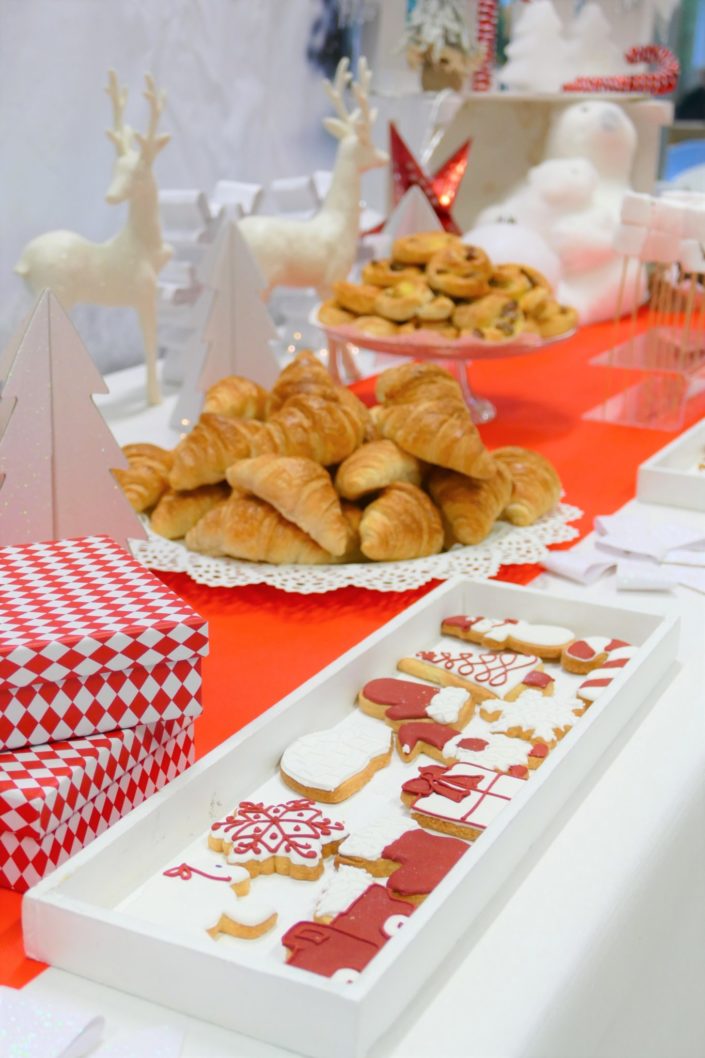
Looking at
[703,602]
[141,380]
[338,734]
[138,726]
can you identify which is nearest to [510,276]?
[141,380]

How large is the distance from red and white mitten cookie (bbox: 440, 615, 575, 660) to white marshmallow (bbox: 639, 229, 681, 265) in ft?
2.75

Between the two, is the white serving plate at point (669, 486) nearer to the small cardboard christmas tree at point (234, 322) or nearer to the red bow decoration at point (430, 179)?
the small cardboard christmas tree at point (234, 322)

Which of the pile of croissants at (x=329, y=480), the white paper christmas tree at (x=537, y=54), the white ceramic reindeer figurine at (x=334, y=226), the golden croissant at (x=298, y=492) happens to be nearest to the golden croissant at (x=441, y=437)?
the pile of croissants at (x=329, y=480)

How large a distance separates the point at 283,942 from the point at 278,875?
9cm

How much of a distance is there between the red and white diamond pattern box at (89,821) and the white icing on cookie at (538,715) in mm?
240

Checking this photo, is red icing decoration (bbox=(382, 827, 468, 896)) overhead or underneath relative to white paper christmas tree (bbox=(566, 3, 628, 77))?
underneath

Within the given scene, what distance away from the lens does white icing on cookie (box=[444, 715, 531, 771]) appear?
84 centimetres

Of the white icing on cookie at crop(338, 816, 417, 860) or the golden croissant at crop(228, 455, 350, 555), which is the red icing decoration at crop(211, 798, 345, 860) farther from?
the golden croissant at crop(228, 455, 350, 555)

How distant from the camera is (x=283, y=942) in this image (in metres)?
0.65

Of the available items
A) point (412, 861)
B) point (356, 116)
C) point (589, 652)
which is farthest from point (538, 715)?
point (356, 116)

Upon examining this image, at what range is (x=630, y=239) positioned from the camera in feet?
5.74

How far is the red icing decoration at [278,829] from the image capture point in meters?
0.74

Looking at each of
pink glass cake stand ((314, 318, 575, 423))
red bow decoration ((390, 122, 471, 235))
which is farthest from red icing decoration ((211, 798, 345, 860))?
red bow decoration ((390, 122, 471, 235))

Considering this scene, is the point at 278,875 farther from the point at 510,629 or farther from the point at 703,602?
the point at 703,602
